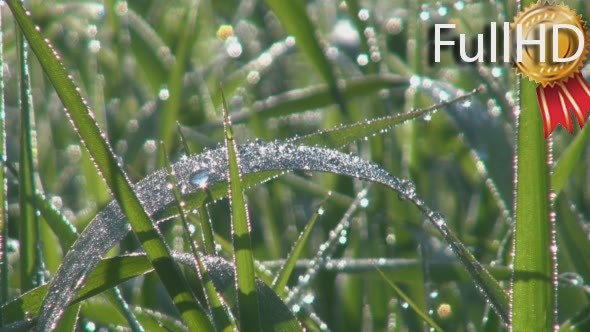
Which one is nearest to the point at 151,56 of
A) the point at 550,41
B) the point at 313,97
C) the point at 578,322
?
the point at 313,97

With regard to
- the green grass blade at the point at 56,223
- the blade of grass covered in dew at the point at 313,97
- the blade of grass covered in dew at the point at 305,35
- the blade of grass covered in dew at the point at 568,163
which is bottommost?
the green grass blade at the point at 56,223

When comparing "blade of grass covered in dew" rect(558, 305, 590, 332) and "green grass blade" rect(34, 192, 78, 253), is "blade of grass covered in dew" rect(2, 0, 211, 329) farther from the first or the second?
"blade of grass covered in dew" rect(558, 305, 590, 332)

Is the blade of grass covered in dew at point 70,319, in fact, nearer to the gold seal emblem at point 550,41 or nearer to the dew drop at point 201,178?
the dew drop at point 201,178

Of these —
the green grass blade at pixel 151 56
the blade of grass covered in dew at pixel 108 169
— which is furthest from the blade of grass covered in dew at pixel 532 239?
the green grass blade at pixel 151 56

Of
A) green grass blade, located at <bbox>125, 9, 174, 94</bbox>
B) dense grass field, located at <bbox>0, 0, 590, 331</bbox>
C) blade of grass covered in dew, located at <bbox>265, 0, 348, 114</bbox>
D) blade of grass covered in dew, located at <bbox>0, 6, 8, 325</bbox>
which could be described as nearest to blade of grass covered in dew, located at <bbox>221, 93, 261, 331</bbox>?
dense grass field, located at <bbox>0, 0, 590, 331</bbox>

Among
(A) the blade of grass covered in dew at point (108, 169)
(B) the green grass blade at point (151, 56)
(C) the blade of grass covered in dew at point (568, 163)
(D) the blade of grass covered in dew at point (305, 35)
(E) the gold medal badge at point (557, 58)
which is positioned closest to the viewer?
(A) the blade of grass covered in dew at point (108, 169)

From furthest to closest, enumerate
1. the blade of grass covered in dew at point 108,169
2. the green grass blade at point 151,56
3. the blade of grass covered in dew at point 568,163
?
1. the green grass blade at point 151,56
2. the blade of grass covered in dew at point 568,163
3. the blade of grass covered in dew at point 108,169

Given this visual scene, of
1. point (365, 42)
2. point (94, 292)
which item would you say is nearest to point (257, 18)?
point (365, 42)
